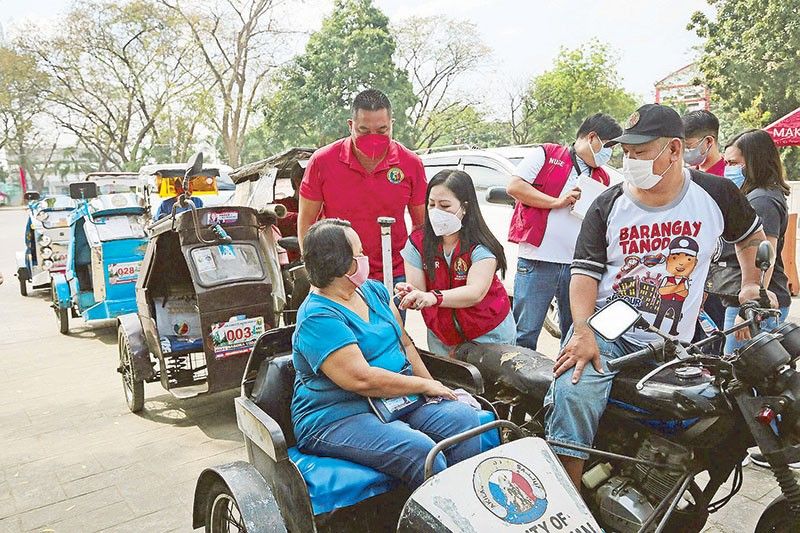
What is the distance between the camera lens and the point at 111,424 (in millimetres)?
4613

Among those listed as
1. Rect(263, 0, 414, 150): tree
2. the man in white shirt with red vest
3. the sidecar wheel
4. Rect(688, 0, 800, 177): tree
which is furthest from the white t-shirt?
Rect(263, 0, 414, 150): tree

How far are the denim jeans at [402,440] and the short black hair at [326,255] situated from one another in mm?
544

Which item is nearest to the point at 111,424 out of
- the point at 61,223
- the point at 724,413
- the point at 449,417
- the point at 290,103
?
the point at 449,417

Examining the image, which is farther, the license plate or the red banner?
the red banner

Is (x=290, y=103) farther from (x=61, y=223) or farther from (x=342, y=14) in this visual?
(x=61, y=223)

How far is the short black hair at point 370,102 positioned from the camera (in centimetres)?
356

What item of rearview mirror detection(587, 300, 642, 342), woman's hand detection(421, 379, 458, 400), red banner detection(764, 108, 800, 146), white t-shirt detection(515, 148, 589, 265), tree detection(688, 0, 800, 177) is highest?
tree detection(688, 0, 800, 177)

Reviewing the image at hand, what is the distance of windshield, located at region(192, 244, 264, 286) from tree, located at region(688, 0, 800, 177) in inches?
699

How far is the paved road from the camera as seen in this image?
3.24m

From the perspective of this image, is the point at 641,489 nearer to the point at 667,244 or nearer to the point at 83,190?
the point at 667,244

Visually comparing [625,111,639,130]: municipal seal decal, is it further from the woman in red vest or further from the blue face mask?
the blue face mask

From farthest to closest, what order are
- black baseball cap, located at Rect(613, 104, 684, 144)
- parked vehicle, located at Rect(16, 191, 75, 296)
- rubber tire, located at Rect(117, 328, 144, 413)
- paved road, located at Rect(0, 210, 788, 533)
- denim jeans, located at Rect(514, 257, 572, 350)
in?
parked vehicle, located at Rect(16, 191, 75, 296)
rubber tire, located at Rect(117, 328, 144, 413)
denim jeans, located at Rect(514, 257, 572, 350)
paved road, located at Rect(0, 210, 788, 533)
black baseball cap, located at Rect(613, 104, 684, 144)

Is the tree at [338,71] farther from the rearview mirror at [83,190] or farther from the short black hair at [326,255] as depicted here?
the short black hair at [326,255]

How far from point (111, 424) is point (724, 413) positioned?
4.14 meters
